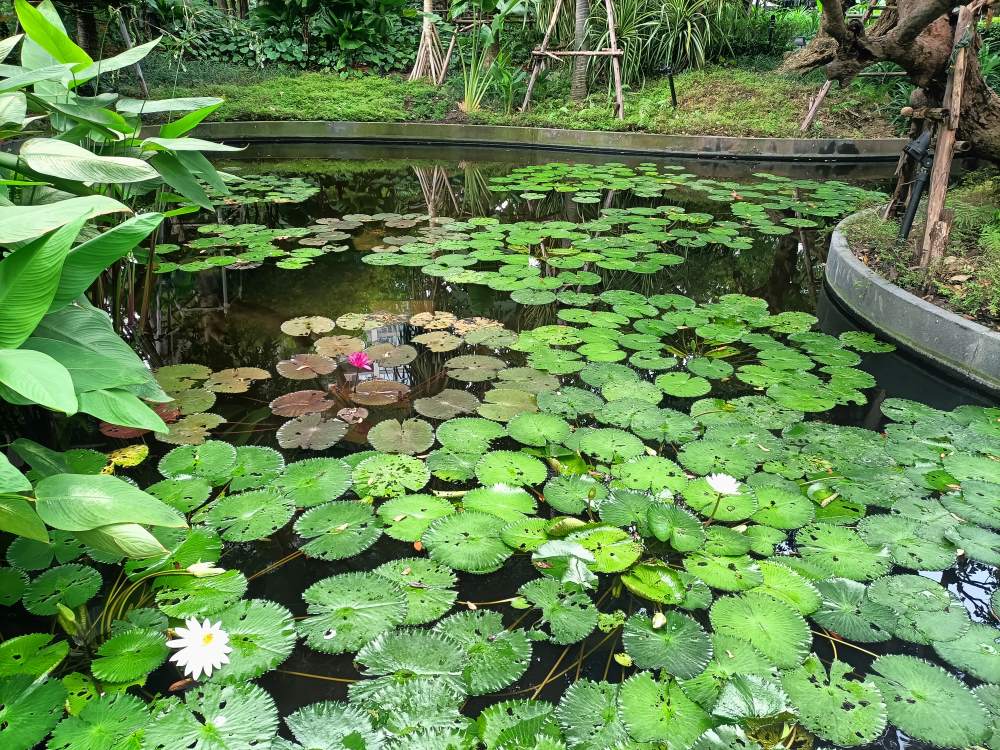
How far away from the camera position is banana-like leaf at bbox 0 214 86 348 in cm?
117

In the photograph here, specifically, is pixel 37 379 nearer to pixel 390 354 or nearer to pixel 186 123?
pixel 186 123

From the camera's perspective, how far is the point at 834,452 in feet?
6.61

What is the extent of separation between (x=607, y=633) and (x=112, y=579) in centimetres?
118

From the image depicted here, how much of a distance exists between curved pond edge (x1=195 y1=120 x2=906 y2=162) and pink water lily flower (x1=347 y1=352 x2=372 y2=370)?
5.89 meters

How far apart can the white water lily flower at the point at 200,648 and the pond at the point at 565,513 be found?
0.05 meters

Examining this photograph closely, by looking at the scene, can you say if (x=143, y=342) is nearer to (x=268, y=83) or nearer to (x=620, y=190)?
(x=620, y=190)

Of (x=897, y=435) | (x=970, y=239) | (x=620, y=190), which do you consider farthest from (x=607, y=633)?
(x=620, y=190)

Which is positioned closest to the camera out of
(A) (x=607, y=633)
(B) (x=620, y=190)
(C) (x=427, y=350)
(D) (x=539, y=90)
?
(A) (x=607, y=633)

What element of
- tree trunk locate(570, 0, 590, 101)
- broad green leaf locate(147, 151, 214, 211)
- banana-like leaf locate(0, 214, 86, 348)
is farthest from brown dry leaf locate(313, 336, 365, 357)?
tree trunk locate(570, 0, 590, 101)

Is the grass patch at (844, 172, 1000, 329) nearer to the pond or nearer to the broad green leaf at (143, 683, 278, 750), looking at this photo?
the pond

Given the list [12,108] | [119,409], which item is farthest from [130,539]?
[12,108]

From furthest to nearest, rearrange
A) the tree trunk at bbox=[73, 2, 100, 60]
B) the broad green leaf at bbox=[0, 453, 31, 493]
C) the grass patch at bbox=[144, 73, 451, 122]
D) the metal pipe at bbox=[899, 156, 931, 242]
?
the grass patch at bbox=[144, 73, 451, 122], the tree trunk at bbox=[73, 2, 100, 60], the metal pipe at bbox=[899, 156, 931, 242], the broad green leaf at bbox=[0, 453, 31, 493]

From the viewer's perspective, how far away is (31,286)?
1181 mm

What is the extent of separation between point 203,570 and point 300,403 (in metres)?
0.86
